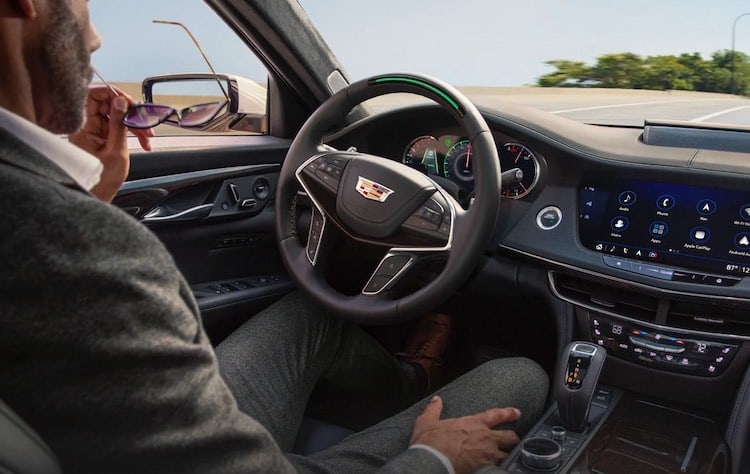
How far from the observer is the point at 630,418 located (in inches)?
85.8

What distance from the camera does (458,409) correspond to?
1784mm

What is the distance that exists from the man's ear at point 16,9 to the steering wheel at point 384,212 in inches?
45.2

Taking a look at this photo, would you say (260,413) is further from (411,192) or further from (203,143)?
(203,143)

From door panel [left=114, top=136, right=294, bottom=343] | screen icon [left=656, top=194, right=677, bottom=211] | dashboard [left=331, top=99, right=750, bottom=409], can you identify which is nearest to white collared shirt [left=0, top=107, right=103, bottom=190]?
door panel [left=114, top=136, right=294, bottom=343]

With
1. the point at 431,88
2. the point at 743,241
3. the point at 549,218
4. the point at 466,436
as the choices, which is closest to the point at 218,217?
the point at 431,88

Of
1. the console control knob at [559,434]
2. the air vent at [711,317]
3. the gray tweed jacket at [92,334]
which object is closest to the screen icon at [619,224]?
the air vent at [711,317]

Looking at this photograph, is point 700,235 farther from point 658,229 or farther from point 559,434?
point 559,434

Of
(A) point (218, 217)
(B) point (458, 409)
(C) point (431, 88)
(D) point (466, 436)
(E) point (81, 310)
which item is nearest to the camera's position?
(E) point (81, 310)

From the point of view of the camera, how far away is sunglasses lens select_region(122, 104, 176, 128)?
1.85m

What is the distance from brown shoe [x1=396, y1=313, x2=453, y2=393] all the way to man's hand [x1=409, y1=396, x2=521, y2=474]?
2.55 feet

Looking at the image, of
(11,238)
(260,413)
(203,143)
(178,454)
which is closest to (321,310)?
A: (260,413)

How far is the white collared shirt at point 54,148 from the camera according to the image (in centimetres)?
89

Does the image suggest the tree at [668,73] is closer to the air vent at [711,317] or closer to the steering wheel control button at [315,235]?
the air vent at [711,317]

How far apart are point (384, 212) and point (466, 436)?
0.65 m
